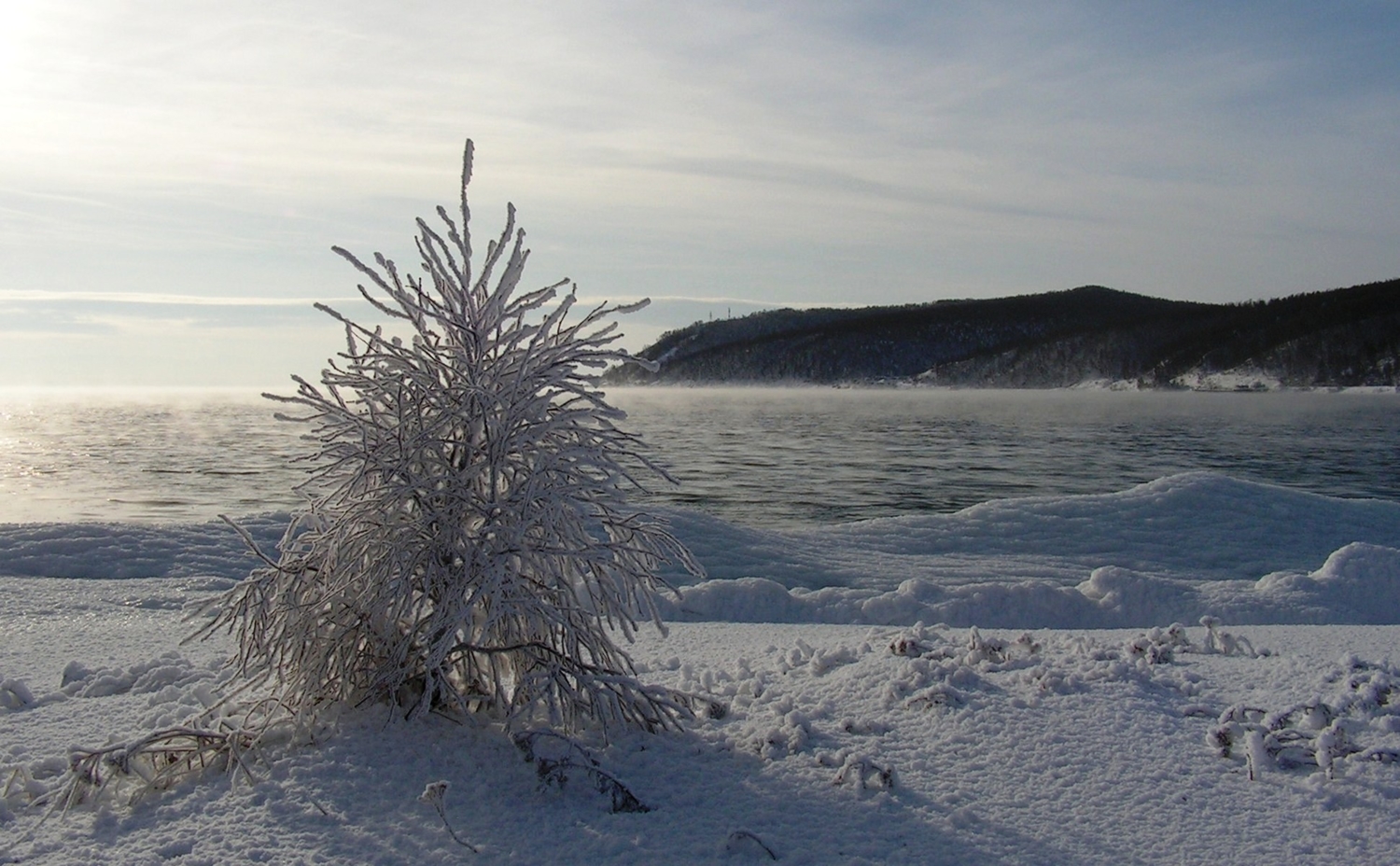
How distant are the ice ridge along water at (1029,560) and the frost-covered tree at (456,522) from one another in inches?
154

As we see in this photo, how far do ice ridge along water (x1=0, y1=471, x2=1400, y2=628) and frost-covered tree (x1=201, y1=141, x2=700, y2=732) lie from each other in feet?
12.8

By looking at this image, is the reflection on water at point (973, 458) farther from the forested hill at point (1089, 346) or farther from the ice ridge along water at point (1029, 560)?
the forested hill at point (1089, 346)

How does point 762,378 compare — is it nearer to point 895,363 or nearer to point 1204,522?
point 895,363

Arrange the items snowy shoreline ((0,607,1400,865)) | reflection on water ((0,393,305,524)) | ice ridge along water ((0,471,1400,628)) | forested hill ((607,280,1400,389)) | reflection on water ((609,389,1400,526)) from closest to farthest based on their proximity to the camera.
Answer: snowy shoreline ((0,607,1400,865))
ice ridge along water ((0,471,1400,628))
reflection on water ((0,393,305,524))
reflection on water ((609,389,1400,526))
forested hill ((607,280,1400,389))

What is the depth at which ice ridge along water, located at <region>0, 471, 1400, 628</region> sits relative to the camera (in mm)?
8516

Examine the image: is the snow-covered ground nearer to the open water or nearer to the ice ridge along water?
the ice ridge along water

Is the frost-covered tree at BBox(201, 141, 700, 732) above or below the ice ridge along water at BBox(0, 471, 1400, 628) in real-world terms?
above

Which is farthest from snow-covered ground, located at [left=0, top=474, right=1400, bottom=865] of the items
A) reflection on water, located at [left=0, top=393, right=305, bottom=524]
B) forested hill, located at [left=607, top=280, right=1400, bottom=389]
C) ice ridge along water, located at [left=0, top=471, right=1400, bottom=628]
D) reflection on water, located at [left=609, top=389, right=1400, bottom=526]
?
forested hill, located at [left=607, top=280, right=1400, bottom=389]

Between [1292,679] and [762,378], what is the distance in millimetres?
177813

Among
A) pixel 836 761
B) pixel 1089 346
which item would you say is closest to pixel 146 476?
pixel 836 761

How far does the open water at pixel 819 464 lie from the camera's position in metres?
22.8

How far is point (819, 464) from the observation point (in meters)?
33.5

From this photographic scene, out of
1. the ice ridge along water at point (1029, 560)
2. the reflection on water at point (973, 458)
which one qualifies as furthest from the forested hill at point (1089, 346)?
the ice ridge along water at point (1029, 560)

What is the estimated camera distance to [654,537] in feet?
13.7
